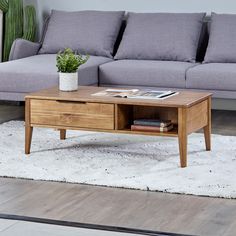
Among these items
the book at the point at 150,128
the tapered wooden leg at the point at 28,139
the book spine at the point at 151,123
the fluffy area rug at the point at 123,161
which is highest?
the book spine at the point at 151,123

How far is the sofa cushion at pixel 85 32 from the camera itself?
6.48 meters

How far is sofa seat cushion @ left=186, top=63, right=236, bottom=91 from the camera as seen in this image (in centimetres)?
565

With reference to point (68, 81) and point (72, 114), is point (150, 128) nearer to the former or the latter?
point (72, 114)

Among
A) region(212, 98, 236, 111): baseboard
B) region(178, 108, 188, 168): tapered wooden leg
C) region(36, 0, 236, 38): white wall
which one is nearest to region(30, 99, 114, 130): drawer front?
region(178, 108, 188, 168): tapered wooden leg

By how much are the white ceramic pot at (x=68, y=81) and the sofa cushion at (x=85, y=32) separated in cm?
162

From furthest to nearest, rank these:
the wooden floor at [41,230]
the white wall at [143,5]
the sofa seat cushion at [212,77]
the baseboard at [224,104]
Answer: the white wall at [143,5] → the baseboard at [224,104] → the sofa seat cushion at [212,77] → the wooden floor at [41,230]

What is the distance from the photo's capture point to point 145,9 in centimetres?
671

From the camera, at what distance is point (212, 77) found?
5703mm

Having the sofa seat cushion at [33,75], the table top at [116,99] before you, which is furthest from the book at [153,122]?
the sofa seat cushion at [33,75]

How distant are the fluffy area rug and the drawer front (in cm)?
20

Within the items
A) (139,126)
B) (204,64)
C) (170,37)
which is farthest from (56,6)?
(139,126)

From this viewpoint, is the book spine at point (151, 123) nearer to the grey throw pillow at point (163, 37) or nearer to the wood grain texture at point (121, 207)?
the wood grain texture at point (121, 207)

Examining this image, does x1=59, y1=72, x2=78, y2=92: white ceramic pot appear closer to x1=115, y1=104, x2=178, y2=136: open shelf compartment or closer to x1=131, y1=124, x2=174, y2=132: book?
x1=115, y1=104, x2=178, y2=136: open shelf compartment

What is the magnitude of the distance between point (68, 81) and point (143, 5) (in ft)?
6.85
